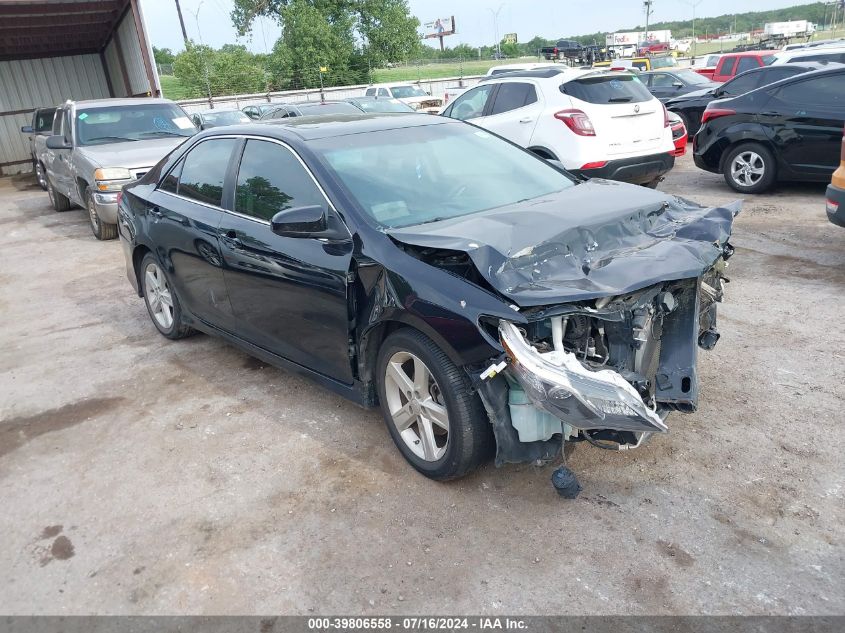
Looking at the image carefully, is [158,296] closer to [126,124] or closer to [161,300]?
[161,300]

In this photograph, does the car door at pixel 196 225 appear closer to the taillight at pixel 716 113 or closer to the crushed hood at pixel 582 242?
the crushed hood at pixel 582 242

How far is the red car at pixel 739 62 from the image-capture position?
16.4 metres

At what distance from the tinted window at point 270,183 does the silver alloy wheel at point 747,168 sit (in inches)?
289

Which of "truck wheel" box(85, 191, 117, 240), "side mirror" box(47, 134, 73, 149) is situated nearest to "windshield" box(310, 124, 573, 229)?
"truck wheel" box(85, 191, 117, 240)

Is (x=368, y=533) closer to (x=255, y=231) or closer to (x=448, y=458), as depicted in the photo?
(x=448, y=458)

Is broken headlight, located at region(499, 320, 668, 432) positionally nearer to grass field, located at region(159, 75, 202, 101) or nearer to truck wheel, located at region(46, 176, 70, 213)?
truck wheel, located at region(46, 176, 70, 213)

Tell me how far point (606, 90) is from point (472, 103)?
2.23 metres

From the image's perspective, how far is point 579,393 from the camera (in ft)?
9.14

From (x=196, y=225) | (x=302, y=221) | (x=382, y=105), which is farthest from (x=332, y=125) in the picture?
(x=382, y=105)

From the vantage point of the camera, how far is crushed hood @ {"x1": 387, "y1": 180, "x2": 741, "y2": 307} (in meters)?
2.96

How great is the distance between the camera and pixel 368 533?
3.16m

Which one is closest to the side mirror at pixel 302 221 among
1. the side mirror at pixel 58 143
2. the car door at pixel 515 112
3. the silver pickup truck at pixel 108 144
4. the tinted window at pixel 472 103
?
the car door at pixel 515 112

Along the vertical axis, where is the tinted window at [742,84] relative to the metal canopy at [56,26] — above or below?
below

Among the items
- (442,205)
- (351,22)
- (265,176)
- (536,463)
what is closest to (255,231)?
(265,176)
